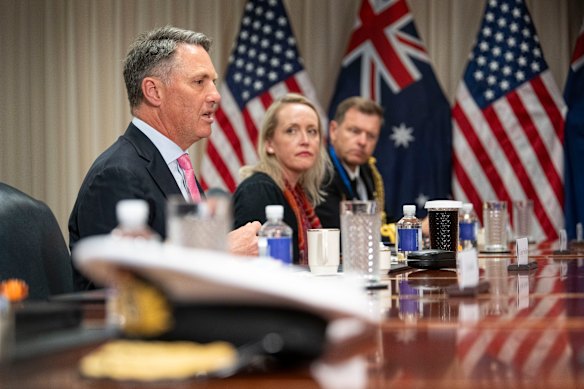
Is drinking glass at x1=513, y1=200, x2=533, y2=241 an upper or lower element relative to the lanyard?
lower

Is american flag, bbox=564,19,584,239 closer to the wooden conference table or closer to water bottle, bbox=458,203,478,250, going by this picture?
water bottle, bbox=458,203,478,250

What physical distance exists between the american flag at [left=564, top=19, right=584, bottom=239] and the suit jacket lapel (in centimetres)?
402

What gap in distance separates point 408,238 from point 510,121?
11.6 ft

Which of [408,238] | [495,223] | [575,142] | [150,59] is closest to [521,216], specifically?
[495,223]

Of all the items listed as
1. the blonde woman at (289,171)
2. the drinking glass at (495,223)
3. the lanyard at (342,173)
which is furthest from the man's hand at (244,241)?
the lanyard at (342,173)

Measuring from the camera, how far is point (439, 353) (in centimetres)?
104

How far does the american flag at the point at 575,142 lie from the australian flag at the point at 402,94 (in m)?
0.81

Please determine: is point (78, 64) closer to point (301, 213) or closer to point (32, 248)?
point (301, 213)

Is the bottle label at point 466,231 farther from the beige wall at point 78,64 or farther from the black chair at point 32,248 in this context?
the beige wall at point 78,64

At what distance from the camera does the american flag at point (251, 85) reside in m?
6.16

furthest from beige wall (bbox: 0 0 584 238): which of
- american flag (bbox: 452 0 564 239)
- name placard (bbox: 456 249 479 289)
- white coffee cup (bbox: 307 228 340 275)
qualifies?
name placard (bbox: 456 249 479 289)

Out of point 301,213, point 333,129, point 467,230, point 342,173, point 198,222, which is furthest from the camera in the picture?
point 333,129

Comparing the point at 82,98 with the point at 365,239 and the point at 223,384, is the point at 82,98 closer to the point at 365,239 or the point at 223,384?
the point at 365,239

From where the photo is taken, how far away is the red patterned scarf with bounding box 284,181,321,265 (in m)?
3.81
